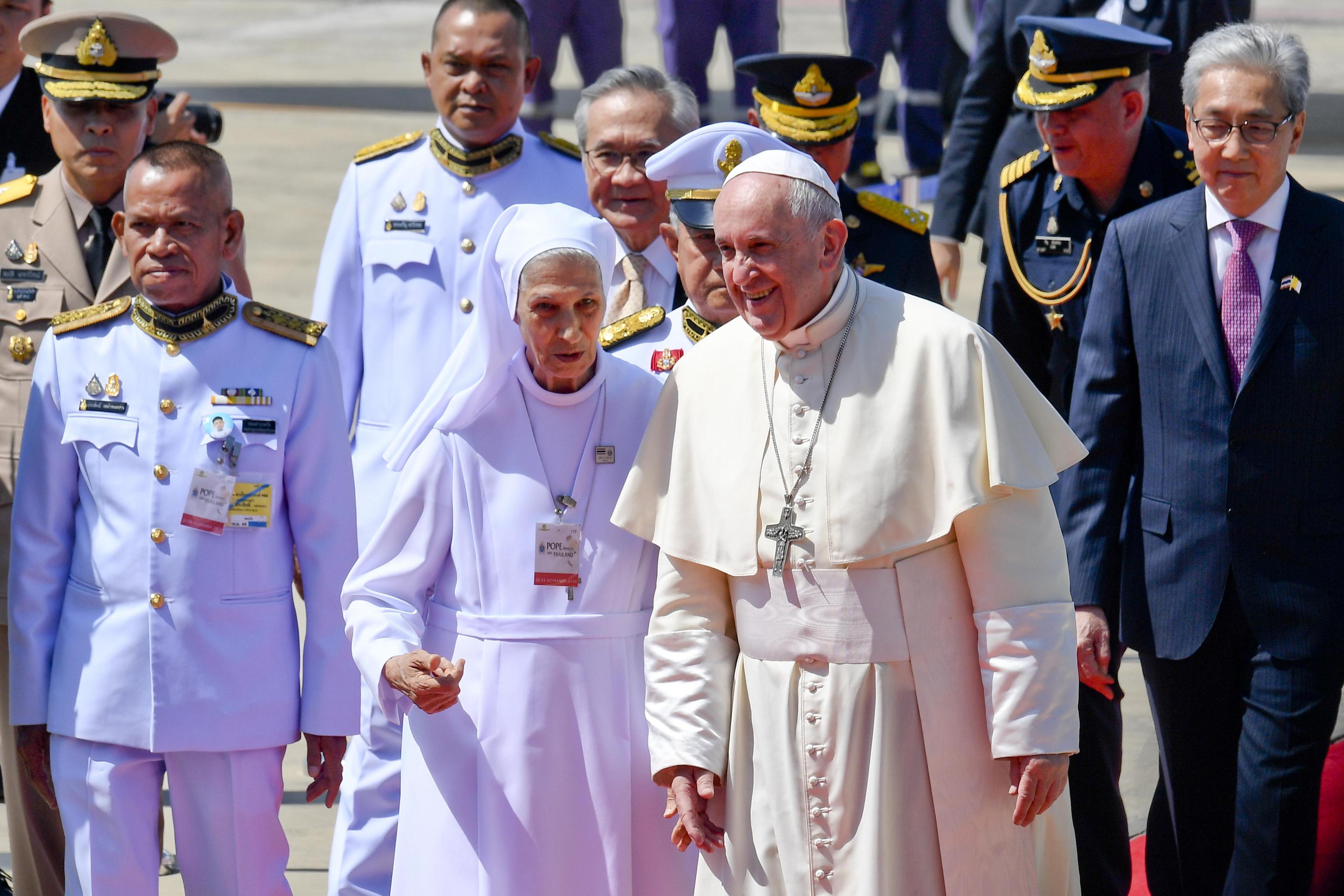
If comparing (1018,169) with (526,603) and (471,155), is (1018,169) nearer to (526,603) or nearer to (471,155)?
(471,155)

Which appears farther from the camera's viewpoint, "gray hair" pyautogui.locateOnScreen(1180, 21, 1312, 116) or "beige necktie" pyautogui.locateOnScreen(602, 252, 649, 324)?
"beige necktie" pyautogui.locateOnScreen(602, 252, 649, 324)

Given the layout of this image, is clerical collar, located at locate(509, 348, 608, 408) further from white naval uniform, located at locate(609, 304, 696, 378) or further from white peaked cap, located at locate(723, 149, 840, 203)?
white peaked cap, located at locate(723, 149, 840, 203)

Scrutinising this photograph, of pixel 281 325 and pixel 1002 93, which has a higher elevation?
pixel 1002 93

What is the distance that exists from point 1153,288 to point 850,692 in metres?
1.24

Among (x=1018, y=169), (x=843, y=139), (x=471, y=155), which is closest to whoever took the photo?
(x=1018, y=169)

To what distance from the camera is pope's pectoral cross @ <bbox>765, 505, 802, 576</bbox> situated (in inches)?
131

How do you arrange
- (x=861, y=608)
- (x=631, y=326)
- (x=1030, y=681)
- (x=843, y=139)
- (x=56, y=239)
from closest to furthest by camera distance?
(x=1030, y=681) → (x=861, y=608) → (x=631, y=326) → (x=56, y=239) → (x=843, y=139)

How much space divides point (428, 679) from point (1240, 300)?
5.94 ft

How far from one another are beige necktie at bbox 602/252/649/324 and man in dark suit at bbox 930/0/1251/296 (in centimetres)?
124

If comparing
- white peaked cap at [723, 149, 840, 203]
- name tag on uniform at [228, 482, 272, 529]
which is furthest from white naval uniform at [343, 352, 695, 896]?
white peaked cap at [723, 149, 840, 203]

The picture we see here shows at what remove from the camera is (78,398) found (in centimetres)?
395

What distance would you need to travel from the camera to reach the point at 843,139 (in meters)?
5.14

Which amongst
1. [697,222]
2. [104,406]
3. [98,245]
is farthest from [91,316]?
[697,222]

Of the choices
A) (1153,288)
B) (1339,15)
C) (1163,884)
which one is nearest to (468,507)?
(1153,288)
